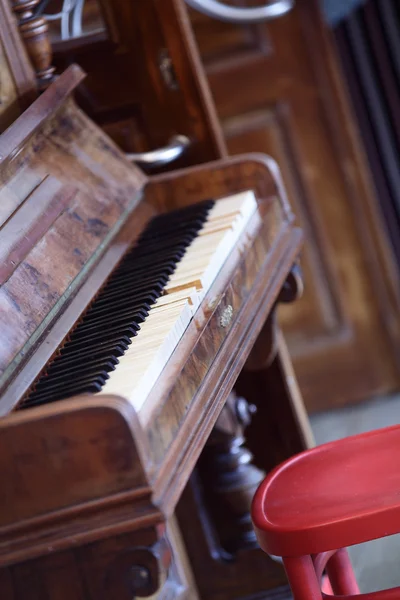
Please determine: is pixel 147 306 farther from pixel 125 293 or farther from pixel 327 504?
pixel 327 504

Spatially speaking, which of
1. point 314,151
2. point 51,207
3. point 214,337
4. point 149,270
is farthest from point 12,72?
point 314,151

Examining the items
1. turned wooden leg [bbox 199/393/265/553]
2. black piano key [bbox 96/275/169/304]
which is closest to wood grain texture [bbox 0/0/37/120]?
black piano key [bbox 96/275/169/304]

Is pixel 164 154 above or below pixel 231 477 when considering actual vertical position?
above

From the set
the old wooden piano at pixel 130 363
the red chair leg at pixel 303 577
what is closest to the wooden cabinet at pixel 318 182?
the old wooden piano at pixel 130 363

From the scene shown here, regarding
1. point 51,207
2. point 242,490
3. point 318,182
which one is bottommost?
point 242,490

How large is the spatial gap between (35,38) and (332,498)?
105 cm

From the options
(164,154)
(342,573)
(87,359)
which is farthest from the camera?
(164,154)

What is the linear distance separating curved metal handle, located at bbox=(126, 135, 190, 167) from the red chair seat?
2.67 ft

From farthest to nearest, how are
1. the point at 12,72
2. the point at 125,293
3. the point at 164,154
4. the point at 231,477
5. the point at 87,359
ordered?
the point at 231,477, the point at 164,154, the point at 12,72, the point at 125,293, the point at 87,359

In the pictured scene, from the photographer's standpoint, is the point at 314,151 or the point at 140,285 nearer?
the point at 140,285

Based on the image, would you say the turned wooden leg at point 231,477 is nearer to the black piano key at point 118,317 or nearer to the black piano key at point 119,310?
the black piano key at point 119,310

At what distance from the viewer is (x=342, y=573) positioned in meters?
1.60

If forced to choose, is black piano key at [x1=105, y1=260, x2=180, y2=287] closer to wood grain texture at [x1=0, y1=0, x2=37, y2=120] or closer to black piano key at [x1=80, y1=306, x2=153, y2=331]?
black piano key at [x1=80, y1=306, x2=153, y2=331]

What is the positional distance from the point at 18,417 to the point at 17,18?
1.04 m
